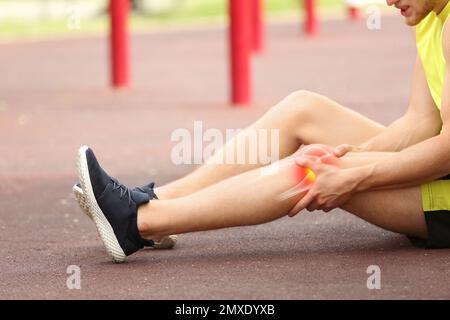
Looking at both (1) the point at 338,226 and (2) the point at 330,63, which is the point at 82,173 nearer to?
(1) the point at 338,226

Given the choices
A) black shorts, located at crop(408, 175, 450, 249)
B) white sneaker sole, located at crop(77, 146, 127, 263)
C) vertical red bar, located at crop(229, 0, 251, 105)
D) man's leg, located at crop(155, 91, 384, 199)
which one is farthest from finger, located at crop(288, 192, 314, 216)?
vertical red bar, located at crop(229, 0, 251, 105)

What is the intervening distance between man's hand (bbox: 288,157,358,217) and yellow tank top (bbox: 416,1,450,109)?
48 cm

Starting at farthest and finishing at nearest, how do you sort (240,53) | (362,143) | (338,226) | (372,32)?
(372,32) → (240,53) → (338,226) → (362,143)

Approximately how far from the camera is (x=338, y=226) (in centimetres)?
547

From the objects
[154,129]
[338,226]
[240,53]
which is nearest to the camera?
[338,226]

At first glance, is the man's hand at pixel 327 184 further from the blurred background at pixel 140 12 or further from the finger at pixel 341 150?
the blurred background at pixel 140 12

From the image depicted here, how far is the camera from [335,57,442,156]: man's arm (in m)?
4.84

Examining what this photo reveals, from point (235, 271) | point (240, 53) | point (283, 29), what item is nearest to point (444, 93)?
point (235, 271)

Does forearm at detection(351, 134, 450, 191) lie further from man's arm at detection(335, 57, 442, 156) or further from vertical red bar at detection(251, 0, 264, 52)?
vertical red bar at detection(251, 0, 264, 52)

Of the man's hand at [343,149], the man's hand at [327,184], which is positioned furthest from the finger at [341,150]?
the man's hand at [327,184]

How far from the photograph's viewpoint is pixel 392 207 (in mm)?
4500

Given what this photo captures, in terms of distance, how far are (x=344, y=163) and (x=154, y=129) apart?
5.35m

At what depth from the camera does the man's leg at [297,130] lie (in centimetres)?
491

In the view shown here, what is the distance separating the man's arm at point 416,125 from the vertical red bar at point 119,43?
814 centimetres
